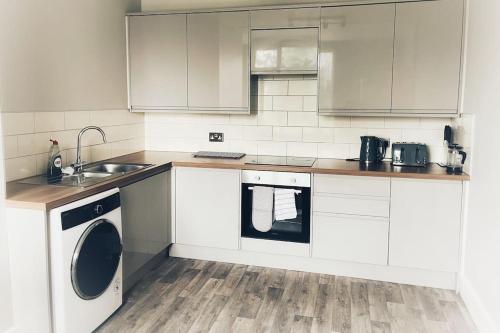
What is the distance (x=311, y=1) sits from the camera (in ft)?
12.3

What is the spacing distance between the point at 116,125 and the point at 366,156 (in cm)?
219

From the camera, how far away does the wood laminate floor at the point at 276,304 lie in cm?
271

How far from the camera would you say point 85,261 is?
2412 mm

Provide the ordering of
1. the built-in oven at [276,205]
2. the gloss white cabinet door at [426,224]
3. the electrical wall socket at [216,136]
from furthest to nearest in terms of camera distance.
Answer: the electrical wall socket at [216,136] → the built-in oven at [276,205] → the gloss white cabinet door at [426,224]

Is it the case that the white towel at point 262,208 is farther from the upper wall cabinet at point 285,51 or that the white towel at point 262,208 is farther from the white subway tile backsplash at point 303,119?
the upper wall cabinet at point 285,51

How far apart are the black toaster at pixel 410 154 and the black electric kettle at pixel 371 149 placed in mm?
149

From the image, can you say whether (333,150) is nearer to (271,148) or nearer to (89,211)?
(271,148)

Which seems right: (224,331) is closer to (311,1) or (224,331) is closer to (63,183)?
(63,183)

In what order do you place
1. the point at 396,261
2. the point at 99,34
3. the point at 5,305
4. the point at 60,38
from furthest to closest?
the point at 99,34 < the point at 396,261 < the point at 60,38 < the point at 5,305

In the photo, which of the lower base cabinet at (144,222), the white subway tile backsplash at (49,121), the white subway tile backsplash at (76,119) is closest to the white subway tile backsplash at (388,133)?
the lower base cabinet at (144,222)

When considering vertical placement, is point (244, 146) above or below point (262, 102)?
below

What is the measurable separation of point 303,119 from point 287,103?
0.67ft

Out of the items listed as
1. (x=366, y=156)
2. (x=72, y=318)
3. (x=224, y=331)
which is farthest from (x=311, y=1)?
(x=72, y=318)

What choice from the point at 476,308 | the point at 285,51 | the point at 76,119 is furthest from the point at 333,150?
the point at 76,119
